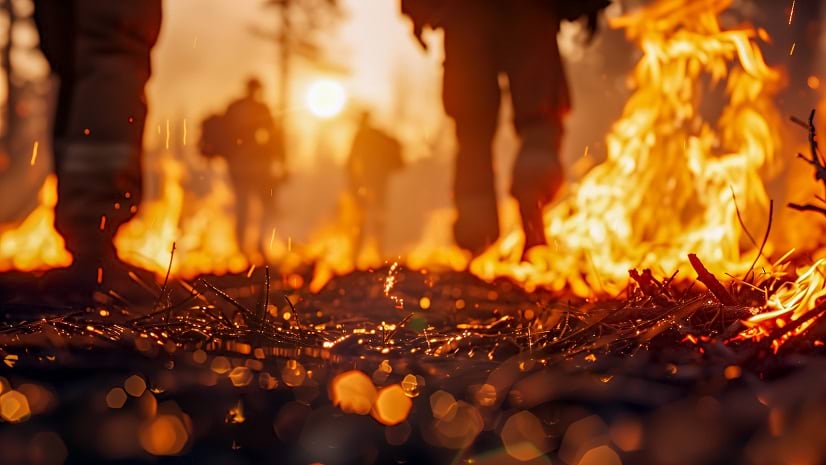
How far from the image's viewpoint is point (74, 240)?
2.68 meters

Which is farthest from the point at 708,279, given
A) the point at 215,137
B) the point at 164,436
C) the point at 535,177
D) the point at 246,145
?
the point at 215,137

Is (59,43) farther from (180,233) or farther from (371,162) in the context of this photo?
(371,162)

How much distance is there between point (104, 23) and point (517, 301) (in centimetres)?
174

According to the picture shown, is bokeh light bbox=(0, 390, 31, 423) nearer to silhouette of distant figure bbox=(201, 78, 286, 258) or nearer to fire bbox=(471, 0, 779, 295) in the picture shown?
fire bbox=(471, 0, 779, 295)

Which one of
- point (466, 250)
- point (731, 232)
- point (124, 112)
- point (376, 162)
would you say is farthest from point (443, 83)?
point (376, 162)

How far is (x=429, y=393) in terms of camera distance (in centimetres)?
105

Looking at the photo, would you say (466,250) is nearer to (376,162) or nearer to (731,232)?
(731,232)

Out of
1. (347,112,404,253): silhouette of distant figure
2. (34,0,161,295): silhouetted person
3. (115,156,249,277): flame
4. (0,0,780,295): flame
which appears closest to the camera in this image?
(34,0,161,295): silhouetted person

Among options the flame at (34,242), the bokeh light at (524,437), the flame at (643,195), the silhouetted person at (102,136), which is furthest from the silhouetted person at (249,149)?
the bokeh light at (524,437)

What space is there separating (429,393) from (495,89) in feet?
12.1

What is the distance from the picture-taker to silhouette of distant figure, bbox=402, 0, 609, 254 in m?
4.25

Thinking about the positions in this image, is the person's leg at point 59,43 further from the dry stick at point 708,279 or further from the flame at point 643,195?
the dry stick at point 708,279

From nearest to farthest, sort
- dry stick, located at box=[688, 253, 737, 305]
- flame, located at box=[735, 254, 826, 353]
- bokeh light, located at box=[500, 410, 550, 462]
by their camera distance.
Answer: bokeh light, located at box=[500, 410, 550, 462], flame, located at box=[735, 254, 826, 353], dry stick, located at box=[688, 253, 737, 305]

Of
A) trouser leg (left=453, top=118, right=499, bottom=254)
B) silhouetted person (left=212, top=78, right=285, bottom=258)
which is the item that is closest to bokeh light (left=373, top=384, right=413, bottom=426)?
trouser leg (left=453, top=118, right=499, bottom=254)
